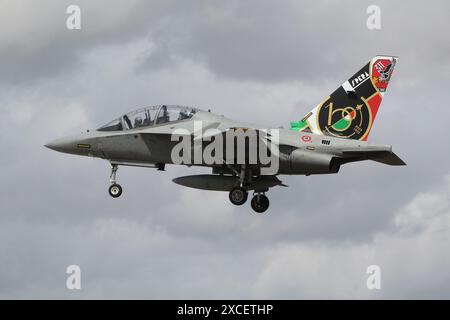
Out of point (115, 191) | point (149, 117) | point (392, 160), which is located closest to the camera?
point (392, 160)

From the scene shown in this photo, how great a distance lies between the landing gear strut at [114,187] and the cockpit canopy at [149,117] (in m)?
1.47

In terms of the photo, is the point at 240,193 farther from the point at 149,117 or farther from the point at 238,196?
the point at 149,117

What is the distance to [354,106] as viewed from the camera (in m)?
41.3

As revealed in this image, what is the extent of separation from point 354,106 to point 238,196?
5.50m

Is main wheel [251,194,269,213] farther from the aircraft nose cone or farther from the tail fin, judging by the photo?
the aircraft nose cone

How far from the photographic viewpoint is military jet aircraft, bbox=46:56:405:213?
3972cm

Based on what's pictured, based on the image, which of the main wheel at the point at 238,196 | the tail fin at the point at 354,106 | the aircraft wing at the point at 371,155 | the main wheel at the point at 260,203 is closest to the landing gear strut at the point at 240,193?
the main wheel at the point at 238,196

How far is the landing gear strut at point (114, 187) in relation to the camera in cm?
4116

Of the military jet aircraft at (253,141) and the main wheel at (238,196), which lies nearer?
the military jet aircraft at (253,141)

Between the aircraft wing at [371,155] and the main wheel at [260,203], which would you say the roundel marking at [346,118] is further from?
the main wheel at [260,203]

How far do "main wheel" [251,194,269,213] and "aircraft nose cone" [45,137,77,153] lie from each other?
7045 millimetres

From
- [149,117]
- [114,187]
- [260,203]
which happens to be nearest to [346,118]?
[260,203]

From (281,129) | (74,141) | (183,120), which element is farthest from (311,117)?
(74,141)

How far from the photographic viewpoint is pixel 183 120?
40.1m
